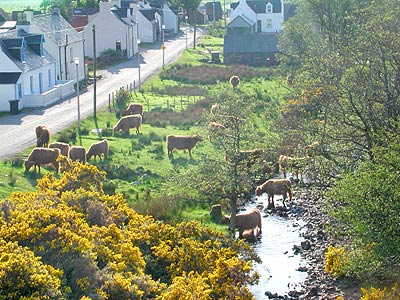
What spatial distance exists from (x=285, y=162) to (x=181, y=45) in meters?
70.4

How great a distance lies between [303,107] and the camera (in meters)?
49.9

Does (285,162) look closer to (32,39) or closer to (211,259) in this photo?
(211,259)

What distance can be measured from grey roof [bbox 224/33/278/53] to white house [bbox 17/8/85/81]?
73.7 feet

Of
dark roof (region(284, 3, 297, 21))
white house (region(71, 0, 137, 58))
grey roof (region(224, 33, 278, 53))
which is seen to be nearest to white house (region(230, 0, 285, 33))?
dark roof (region(284, 3, 297, 21))

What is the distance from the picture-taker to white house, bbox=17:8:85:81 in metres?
70.0

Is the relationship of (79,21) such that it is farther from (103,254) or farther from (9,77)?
(103,254)

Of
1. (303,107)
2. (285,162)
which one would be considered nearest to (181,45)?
(303,107)

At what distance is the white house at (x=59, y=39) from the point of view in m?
70.0

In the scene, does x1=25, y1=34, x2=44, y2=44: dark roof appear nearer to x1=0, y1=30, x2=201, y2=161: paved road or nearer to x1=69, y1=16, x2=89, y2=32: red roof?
x1=0, y1=30, x2=201, y2=161: paved road

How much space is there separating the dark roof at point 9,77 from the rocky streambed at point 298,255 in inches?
941

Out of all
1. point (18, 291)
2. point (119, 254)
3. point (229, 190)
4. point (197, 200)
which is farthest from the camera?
point (197, 200)

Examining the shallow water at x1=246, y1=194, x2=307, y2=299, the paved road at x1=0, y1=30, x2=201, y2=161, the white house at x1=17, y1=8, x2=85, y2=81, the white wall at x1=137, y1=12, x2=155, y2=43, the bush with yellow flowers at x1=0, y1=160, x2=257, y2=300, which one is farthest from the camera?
the white wall at x1=137, y1=12, x2=155, y2=43

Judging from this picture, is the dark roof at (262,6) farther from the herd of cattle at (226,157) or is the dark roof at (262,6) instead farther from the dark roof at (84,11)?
the herd of cattle at (226,157)

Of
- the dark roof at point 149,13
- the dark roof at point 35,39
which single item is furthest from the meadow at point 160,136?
the dark roof at point 149,13
